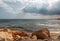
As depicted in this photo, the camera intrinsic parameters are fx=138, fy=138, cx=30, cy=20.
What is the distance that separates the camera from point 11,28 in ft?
6.15

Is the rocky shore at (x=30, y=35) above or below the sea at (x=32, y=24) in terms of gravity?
below

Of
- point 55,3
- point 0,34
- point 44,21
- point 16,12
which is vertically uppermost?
point 55,3

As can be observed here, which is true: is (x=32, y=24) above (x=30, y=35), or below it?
above

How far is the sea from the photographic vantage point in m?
1.86

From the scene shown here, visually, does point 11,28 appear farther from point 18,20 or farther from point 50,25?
point 50,25

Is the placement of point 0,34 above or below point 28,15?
below

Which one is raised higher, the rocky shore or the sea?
the sea

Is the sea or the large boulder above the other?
the sea

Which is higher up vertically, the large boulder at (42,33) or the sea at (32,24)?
the sea at (32,24)

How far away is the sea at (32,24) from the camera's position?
1.86 m

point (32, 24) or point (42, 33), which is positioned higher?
point (32, 24)

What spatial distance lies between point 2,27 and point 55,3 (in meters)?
0.80

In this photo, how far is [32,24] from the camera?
1881 mm

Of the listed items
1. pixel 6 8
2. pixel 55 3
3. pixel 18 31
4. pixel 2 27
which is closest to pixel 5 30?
pixel 2 27
